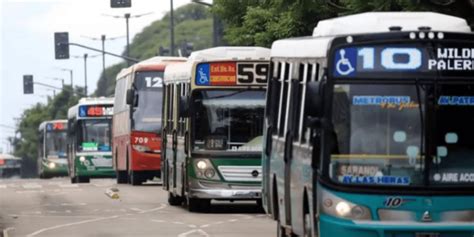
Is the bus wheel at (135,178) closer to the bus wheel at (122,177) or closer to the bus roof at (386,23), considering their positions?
the bus wheel at (122,177)

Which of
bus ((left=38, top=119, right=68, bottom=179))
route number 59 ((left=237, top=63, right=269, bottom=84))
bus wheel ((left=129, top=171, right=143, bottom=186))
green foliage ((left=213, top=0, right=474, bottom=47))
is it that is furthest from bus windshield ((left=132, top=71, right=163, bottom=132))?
bus ((left=38, top=119, right=68, bottom=179))

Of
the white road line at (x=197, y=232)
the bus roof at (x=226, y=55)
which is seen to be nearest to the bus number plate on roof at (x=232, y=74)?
the bus roof at (x=226, y=55)

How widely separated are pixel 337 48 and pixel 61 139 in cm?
5597

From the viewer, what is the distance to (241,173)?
26469 mm

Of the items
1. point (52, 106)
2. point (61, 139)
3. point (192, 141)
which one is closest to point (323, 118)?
point (192, 141)

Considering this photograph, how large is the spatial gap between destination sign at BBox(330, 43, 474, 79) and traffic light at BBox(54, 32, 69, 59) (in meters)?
55.0

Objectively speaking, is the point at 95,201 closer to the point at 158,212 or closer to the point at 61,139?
the point at 158,212

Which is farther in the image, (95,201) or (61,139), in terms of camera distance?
(61,139)

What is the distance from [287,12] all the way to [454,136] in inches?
546

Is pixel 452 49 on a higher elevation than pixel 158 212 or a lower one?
higher

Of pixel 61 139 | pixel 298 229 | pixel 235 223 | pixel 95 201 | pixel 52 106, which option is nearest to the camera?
pixel 298 229

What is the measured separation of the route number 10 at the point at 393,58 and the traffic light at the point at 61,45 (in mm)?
54973

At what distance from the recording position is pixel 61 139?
7094 centimetres

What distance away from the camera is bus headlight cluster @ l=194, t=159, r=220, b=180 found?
2672 centimetres
